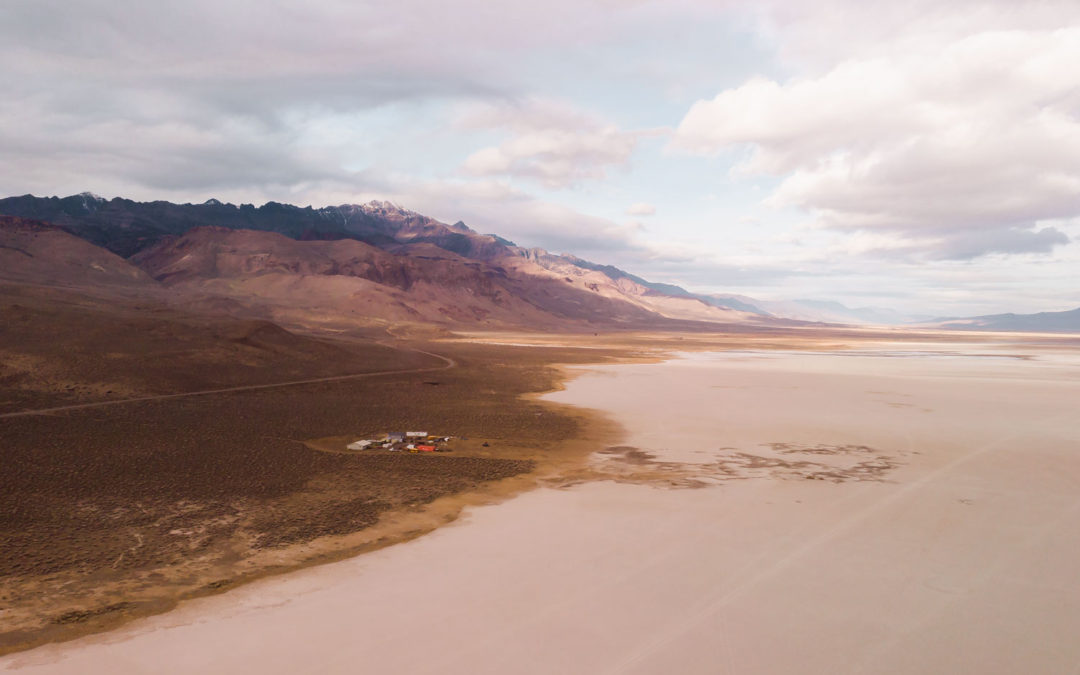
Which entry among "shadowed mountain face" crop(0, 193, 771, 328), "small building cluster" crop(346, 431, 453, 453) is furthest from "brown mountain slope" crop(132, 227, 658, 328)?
"small building cluster" crop(346, 431, 453, 453)

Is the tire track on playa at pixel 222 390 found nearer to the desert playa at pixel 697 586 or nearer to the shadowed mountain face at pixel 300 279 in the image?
the desert playa at pixel 697 586

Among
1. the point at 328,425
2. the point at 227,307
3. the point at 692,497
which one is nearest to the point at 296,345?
the point at 328,425

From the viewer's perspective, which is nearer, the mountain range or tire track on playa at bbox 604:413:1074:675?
tire track on playa at bbox 604:413:1074:675

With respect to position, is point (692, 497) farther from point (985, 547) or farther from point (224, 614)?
point (224, 614)

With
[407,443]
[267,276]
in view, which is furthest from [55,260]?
[407,443]

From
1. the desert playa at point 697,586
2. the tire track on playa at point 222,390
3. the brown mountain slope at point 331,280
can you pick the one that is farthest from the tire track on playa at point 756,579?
the brown mountain slope at point 331,280

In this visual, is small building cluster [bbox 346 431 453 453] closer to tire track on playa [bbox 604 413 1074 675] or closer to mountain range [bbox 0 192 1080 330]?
tire track on playa [bbox 604 413 1074 675]
